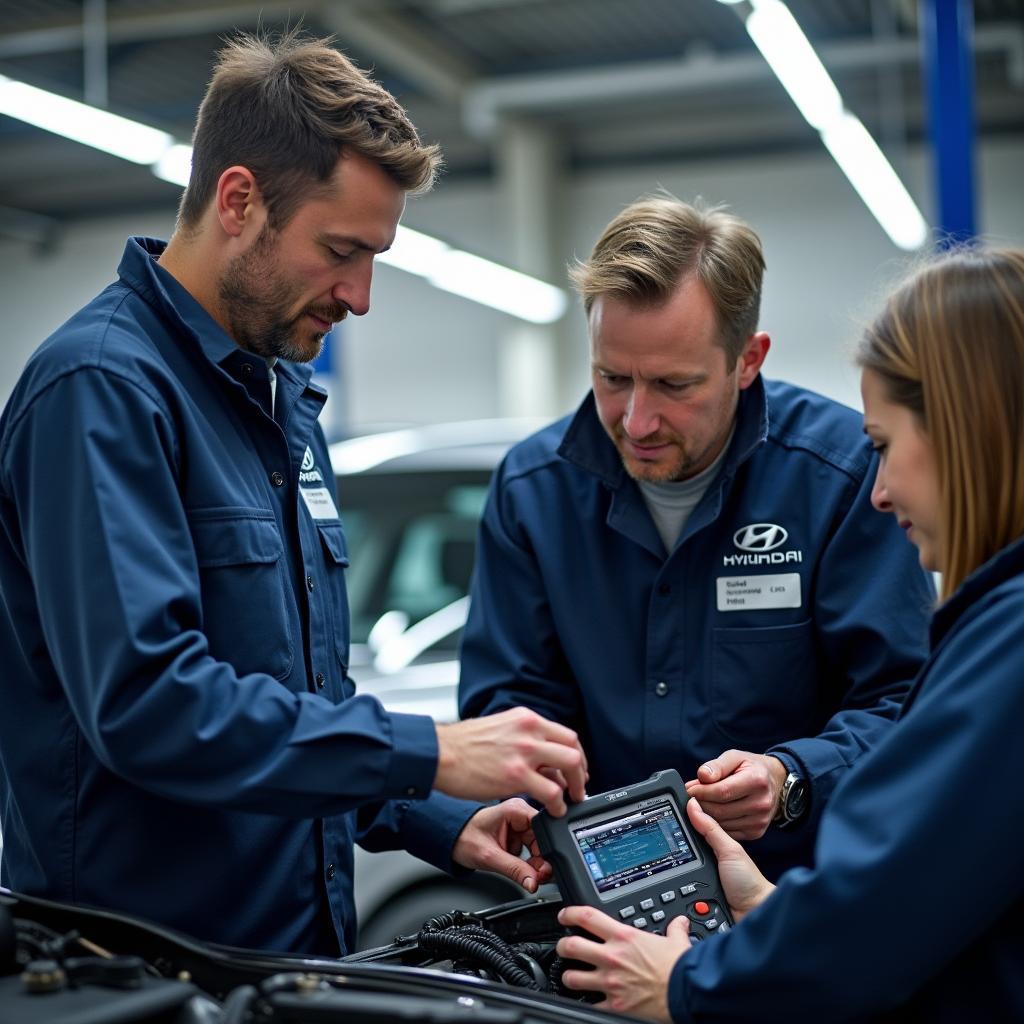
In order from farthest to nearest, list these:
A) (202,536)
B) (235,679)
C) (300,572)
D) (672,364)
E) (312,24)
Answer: (312,24) → (672,364) → (300,572) → (202,536) → (235,679)

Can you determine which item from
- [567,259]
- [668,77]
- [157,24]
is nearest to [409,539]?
[157,24]

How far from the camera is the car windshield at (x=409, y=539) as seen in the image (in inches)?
144

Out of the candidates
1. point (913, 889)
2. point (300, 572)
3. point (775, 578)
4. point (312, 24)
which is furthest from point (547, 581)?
point (312, 24)

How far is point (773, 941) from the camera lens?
1.19 metres

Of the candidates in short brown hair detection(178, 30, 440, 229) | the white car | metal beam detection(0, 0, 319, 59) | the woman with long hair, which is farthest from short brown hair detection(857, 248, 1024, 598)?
metal beam detection(0, 0, 319, 59)

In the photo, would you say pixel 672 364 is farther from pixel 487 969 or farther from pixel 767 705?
pixel 487 969

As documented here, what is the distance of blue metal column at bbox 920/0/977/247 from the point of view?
4668 millimetres

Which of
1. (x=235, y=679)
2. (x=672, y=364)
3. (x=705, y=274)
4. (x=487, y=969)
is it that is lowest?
(x=487, y=969)

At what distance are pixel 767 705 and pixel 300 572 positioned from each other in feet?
2.29

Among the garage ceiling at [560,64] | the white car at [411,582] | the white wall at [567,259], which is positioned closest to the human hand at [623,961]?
the white car at [411,582]

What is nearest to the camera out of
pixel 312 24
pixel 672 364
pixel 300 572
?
pixel 300 572

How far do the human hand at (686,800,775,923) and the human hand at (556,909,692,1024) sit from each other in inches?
5.6

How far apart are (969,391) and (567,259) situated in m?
9.43

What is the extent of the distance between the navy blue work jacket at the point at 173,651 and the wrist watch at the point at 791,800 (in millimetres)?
553
